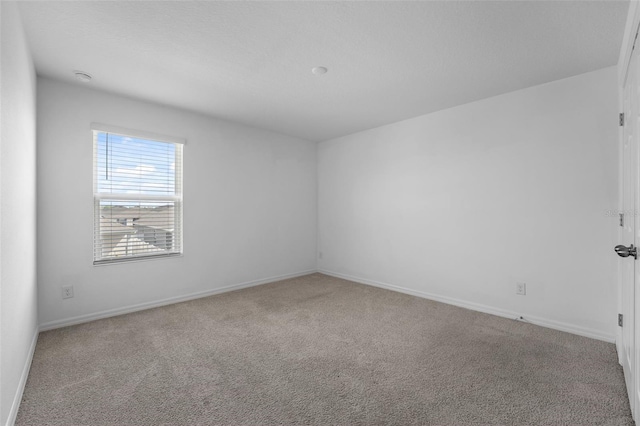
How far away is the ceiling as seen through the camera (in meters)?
1.93

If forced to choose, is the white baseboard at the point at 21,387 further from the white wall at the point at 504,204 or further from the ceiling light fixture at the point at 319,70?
the white wall at the point at 504,204

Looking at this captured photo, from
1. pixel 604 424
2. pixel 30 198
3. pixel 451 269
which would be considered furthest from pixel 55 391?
pixel 451 269

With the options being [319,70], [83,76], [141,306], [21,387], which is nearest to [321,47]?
A: [319,70]

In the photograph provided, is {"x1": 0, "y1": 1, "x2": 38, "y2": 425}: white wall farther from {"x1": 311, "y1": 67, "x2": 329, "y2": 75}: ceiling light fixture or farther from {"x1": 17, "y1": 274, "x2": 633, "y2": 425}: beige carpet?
{"x1": 311, "y1": 67, "x2": 329, "y2": 75}: ceiling light fixture

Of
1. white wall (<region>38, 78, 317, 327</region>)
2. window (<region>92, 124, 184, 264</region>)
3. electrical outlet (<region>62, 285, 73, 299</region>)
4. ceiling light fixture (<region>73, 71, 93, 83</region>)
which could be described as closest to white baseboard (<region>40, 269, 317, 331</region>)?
white wall (<region>38, 78, 317, 327</region>)

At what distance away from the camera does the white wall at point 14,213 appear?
1.50m

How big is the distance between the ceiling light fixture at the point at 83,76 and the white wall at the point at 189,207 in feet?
0.81

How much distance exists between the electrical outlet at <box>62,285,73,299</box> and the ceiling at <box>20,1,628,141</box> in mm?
1974

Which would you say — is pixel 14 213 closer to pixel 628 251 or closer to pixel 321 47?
pixel 321 47

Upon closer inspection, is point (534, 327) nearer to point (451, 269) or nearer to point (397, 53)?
point (451, 269)

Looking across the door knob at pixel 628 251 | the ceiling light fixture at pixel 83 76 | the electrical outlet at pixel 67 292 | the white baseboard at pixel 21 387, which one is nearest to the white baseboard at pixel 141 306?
the electrical outlet at pixel 67 292

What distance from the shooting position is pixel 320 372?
2135 mm

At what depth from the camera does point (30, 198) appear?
2402 millimetres

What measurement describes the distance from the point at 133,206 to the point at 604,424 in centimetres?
417
